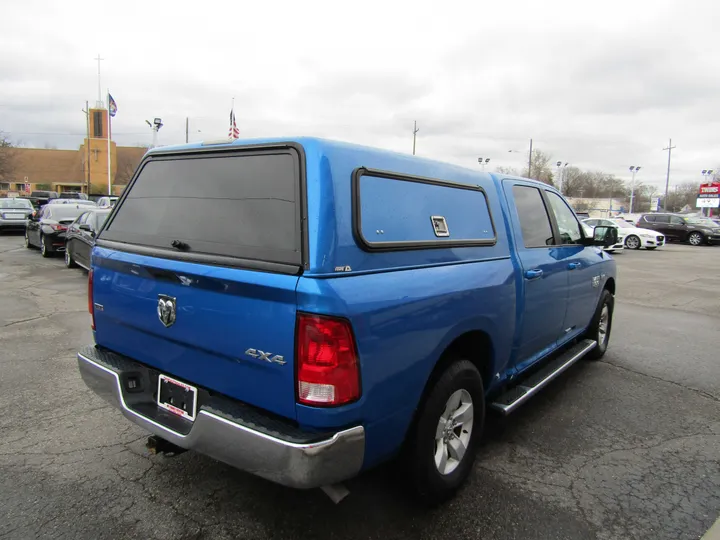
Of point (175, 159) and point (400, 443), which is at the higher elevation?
point (175, 159)

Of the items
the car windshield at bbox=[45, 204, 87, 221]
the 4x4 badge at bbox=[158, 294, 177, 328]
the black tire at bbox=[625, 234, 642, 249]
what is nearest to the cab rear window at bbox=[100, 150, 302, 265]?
the 4x4 badge at bbox=[158, 294, 177, 328]

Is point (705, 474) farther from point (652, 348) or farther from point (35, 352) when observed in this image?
point (35, 352)

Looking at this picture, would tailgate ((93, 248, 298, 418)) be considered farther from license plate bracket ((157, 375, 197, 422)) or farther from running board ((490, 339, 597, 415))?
running board ((490, 339, 597, 415))

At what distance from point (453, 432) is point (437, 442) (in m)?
0.18

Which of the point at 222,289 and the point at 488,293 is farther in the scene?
the point at 488,293

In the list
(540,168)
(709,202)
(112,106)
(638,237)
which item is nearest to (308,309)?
(638,237)

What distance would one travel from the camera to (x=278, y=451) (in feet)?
6.47

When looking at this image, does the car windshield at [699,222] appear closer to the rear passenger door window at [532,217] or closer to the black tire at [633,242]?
the black tire at [633,242]

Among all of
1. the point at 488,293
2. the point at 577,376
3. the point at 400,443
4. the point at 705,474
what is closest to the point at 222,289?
the point at 400,443

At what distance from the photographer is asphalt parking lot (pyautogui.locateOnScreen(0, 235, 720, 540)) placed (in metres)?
2.52

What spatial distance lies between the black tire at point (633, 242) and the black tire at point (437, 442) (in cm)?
2367

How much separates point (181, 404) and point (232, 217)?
0.98 metres

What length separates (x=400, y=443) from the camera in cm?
238

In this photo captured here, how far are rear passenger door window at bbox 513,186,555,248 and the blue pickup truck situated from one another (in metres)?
0.42
